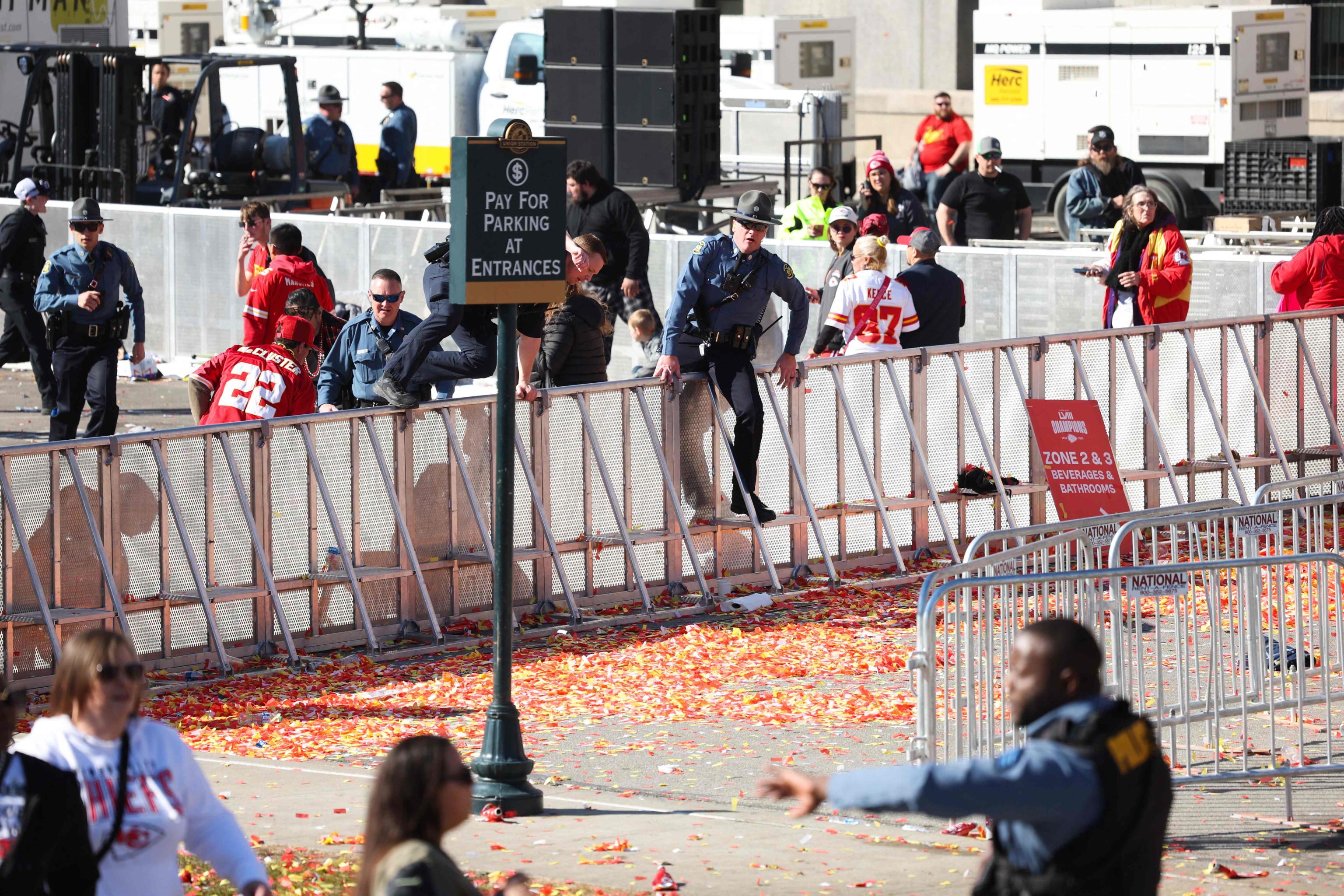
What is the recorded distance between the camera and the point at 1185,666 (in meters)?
8.75

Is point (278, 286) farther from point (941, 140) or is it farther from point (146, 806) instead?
point (941, 140)

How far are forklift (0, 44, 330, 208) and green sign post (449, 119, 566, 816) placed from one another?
17571 mm

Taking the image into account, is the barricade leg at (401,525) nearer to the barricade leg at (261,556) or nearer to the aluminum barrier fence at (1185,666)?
the barricade leg at (261,556)

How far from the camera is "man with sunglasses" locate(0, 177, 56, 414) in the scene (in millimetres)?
18422

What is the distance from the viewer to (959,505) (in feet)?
46.5

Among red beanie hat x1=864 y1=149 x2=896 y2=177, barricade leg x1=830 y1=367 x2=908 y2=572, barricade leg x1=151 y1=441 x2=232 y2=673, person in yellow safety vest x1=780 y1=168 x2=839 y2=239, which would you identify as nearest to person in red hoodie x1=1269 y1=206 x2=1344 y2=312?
barricade leg x1=830 y1=367 x2=908 y2=572

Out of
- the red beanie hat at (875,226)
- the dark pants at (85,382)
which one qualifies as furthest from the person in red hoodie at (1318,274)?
the dark pants at (85,382)

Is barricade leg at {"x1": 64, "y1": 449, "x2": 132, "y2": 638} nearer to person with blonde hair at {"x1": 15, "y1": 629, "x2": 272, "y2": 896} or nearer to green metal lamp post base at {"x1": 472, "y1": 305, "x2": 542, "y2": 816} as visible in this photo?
green metal lamp post base at {"x1": 472, "y1": 305, "x2": 542, "y2": 816}

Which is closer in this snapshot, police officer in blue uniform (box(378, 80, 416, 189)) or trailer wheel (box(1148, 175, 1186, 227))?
trailer wheel (box(1148, 175, 1186, 227))

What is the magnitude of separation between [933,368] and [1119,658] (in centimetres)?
546

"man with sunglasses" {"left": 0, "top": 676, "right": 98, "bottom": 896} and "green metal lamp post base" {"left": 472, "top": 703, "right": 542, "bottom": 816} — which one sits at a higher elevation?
"man with sunglasses" {"left": 0, "top": 676, "right": 98, "bottom": 896}

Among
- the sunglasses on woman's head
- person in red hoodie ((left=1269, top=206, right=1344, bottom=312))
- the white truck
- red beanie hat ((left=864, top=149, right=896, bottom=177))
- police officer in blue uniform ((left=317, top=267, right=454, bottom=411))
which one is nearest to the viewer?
the sunglasses on woman's head

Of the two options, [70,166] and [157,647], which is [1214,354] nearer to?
[157,647]

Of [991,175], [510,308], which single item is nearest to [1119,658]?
[510,308]
